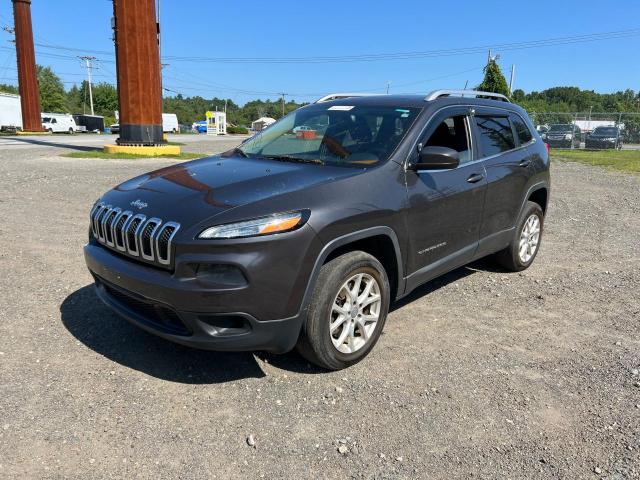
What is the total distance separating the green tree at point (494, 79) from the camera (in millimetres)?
28516

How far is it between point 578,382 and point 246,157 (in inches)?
115

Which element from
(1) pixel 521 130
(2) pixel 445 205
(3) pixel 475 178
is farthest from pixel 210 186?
(1) pixel 521 130

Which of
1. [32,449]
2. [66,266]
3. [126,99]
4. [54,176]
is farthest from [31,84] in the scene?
[32,449]

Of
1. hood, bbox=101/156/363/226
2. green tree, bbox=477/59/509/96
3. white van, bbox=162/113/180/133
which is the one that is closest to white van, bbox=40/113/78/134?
white van, bbox=162/113/180/133

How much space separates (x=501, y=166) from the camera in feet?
15.6

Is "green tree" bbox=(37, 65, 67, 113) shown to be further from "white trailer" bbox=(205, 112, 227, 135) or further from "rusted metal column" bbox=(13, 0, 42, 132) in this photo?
"rusted metal column" bbox=(13, 0, 42, 132)


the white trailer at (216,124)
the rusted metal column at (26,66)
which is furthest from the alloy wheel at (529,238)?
the white trailer at (216,124)

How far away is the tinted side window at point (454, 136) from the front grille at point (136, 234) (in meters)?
2.16

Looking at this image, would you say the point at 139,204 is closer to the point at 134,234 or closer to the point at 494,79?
the point at 134,234

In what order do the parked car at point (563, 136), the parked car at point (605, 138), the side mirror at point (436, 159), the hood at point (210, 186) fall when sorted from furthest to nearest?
1. the parked car at point (563, 136)
2. the parked car at point (605, 138)
3. the side mirror at point (436, 159)
4. the hood at point (210, 186)

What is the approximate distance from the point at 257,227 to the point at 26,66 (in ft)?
148

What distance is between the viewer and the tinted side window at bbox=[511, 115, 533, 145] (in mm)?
5321

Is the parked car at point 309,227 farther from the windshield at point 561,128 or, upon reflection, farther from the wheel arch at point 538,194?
the windshield at point 561,128

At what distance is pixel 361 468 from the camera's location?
2525 millimetres
